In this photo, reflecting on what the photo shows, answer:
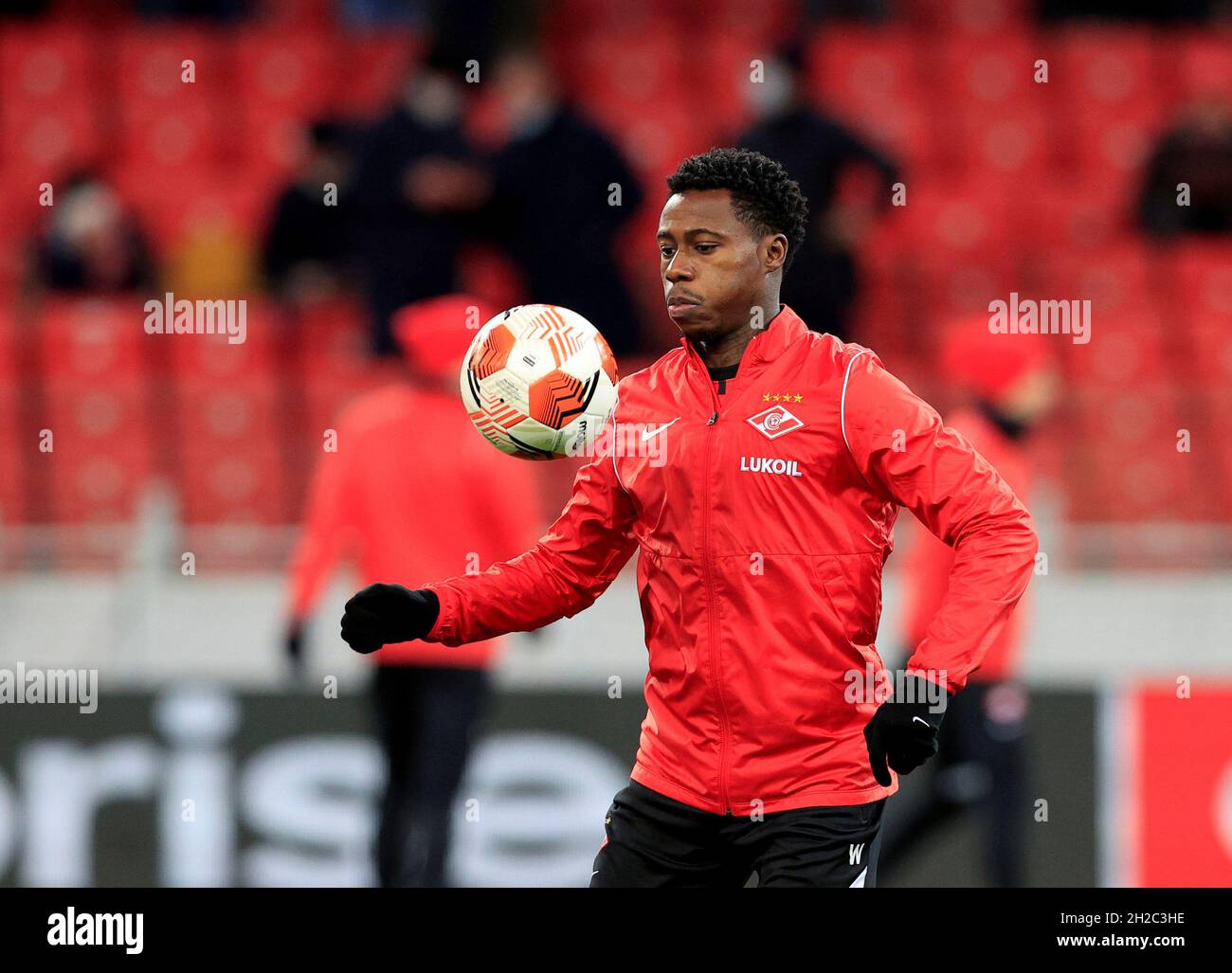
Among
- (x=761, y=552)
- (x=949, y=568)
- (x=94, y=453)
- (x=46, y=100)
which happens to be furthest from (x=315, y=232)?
(x=761, y=552)

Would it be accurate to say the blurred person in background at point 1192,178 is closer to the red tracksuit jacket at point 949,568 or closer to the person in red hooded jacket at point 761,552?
the red tracksuit jacket at point 949,568

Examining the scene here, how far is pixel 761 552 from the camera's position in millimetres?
3596

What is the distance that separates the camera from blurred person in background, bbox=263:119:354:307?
360 inches

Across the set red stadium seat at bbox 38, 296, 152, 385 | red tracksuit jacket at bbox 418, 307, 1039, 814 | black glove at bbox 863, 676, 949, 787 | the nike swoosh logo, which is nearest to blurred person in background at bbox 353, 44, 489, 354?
red stadium seat at bbox 38, 296, 152, 385

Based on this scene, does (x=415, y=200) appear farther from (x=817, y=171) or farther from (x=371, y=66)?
(x=371, y=66)

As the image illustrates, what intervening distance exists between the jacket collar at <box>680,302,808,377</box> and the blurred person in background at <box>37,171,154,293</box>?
19.4 ft

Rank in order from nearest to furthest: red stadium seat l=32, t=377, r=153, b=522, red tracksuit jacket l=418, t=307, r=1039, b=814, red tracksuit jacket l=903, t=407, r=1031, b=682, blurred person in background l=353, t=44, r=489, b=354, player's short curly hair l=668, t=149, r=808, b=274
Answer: red tracksuit jacket l=418, t=307, r=1039, b=814, player's short curly hair l=668, t=149, r=808, b=274, red tracksuit jacket l=903, t=407, r=1031, b=682, red stadium seat l=32, t=377, r=153, b=522, blurred person in background l=353, t=44, r=489, b=354

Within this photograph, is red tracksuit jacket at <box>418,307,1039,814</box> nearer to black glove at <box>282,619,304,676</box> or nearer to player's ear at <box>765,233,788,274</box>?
player's ear at <box>765,233,788,274</box>

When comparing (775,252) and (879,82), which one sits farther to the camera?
(879,82)

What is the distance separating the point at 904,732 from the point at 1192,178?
7.55m

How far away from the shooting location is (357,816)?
7.28 meters

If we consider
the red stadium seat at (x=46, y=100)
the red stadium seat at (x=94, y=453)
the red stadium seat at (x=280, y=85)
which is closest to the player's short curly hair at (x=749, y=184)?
the red stadium seat at (x=94, y=453)
